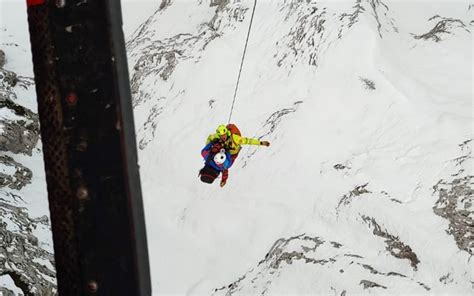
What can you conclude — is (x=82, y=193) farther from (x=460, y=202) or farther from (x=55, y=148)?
(x=460, y=202)

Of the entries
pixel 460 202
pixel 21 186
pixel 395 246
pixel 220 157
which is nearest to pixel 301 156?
pixel 395 246

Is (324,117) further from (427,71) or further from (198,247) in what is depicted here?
(198,247)

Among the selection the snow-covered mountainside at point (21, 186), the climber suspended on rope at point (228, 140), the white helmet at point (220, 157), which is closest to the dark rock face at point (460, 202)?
the climber suspended on rope at point (228, 140)

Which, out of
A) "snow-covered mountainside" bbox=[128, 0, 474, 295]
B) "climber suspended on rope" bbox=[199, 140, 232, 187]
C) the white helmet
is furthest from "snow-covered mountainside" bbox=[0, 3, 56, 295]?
"snow-covered mountainside" bbox=[128, 0, 474, 295]

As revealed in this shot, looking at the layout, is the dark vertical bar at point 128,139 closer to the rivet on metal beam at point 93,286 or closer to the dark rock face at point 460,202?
the rivet on metal beam at point 93,286

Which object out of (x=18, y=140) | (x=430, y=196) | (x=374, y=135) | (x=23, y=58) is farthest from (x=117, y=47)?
(x=23, y=58)
